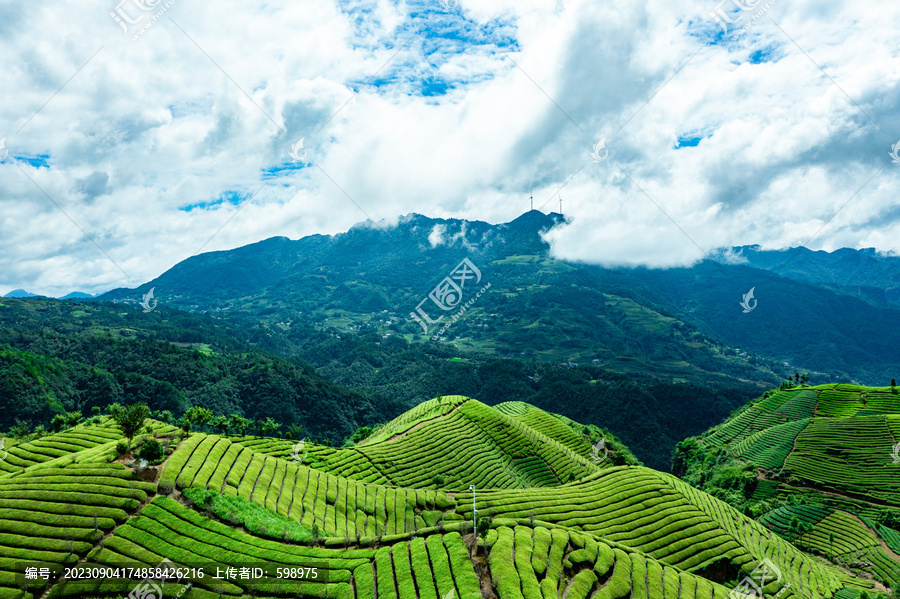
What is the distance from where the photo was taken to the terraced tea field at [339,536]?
30.1m

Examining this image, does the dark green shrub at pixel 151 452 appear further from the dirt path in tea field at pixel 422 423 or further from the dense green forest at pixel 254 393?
the dense green forest at pixel 254 393

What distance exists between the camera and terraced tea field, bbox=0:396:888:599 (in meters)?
30.1

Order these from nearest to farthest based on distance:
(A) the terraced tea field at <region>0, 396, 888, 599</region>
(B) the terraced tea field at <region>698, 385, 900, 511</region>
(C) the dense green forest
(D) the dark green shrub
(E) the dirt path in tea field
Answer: (A) the terraced tea field at <region>0, 396, 888, 599</region>
(D) the dark green shrub
(E) the dirt path in tea field
(B) the terraced tea field at <region>698, 385, 900, 511</region>
(C) the dense green forest

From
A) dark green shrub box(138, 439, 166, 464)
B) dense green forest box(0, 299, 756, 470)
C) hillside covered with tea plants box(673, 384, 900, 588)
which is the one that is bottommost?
hillside covered with tea plants box(673, 384, 900, 588)

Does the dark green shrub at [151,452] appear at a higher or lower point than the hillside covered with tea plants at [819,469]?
higher

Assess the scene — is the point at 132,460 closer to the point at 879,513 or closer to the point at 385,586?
the point at 385,586

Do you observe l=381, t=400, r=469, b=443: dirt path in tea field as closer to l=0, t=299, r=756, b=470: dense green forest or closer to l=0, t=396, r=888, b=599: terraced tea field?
l=0, t=396, r=888, b=599: terraced tea field

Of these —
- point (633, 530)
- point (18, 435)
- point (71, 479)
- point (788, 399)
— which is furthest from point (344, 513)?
point (788, 399)

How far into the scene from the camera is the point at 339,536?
133ft

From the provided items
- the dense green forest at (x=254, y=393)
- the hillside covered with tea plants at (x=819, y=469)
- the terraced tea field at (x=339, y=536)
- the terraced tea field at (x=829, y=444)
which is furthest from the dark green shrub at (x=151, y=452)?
the dense green forest at (x=254, y=393)

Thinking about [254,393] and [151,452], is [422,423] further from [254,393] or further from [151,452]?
[254,393]

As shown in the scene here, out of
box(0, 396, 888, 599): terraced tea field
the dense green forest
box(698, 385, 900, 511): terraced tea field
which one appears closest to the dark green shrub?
box(0, 396, 888, 599): terraced tea field

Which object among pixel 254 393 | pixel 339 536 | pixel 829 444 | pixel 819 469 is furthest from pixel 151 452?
pixel 254 393

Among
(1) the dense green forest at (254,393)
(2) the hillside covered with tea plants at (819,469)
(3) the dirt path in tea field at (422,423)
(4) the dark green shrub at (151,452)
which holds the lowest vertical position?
(2) the hillside covered with tea plants at (819,469)
